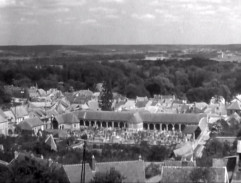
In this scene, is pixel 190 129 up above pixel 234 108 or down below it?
below

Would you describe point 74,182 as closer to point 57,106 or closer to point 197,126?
point 197,126

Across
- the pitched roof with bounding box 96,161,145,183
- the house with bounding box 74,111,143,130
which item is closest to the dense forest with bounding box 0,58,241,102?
the house with bounding box 74,111,143,130

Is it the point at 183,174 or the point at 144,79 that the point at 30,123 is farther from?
the point at 144,79

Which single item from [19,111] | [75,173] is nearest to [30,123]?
[19,111]

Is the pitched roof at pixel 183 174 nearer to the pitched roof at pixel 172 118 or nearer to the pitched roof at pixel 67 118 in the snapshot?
the pitched roof at pixel 172 118

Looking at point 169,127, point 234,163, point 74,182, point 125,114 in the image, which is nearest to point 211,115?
point 169,127

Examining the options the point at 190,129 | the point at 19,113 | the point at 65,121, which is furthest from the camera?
the point at 19,113

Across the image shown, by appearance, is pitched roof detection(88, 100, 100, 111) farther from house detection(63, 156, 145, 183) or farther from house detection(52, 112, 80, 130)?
house detection(63, 156, 145, 183)
